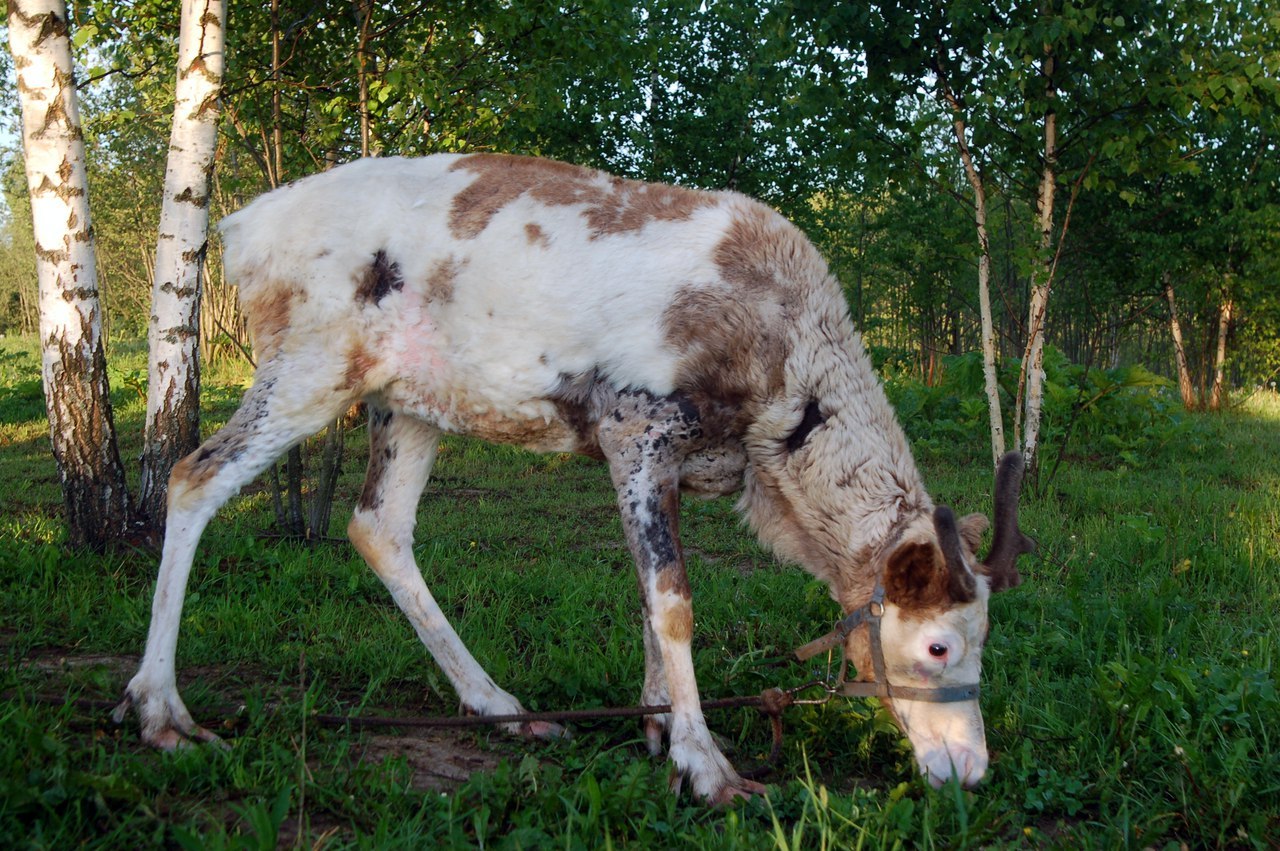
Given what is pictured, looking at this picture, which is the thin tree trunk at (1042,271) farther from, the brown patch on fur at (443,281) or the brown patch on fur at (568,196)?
the brown patch on fur at (443,281)

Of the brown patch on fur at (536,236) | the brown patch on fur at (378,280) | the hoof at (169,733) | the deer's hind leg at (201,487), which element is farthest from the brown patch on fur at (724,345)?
the hoof at (169,733)

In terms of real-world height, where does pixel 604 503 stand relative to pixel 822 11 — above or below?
below

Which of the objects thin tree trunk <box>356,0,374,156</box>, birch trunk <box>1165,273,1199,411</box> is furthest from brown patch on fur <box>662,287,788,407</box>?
birch trunk <box>1165,273,1199,411</box>

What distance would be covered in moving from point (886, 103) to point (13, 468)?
8397 millimetres

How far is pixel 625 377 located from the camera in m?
3.69

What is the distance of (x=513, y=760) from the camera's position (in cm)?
346

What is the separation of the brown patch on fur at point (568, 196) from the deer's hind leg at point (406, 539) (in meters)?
0.92

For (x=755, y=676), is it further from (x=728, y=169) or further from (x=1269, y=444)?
(x=728, y=169)

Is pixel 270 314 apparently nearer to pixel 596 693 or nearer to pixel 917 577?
pixel 596 693

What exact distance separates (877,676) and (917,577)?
40 centimetres

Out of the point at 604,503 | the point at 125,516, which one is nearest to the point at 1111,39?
the point at 604,503

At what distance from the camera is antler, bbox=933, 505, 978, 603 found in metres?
3.14

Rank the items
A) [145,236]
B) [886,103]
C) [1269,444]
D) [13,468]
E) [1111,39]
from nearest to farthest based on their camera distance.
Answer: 1. [1111,39]
2. [886,103]
3. [13,468]
4. [1269,444]
5. [145,236]

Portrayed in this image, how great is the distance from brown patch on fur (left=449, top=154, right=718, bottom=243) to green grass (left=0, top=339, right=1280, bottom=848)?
1802 millimetres
